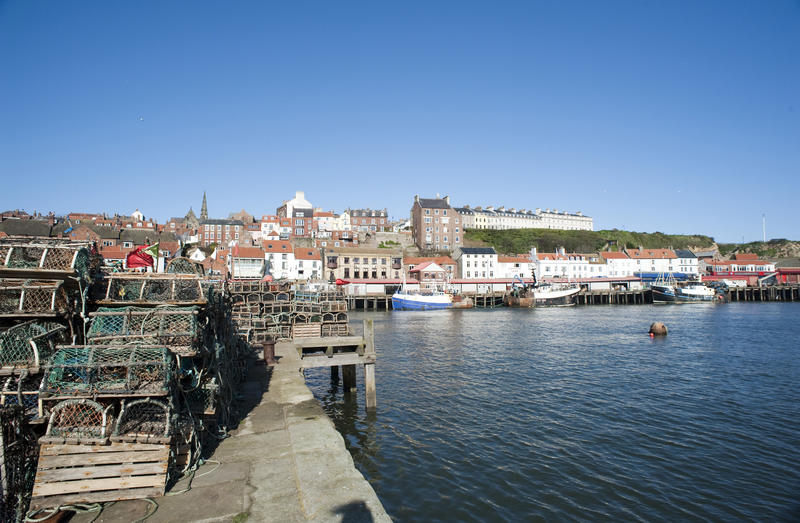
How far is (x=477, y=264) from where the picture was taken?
85.9m

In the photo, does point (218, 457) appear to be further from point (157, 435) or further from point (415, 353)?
point (415, 353)

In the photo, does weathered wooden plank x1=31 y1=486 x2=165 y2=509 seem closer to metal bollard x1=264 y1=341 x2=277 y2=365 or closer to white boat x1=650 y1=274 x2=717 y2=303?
metal bollard x1=264 y1=341 x2=277 y2=365

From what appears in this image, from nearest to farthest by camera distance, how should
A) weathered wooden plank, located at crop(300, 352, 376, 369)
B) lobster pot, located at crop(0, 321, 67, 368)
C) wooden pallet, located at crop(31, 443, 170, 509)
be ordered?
wooden pallet, located at crop(31, 443, 170, 509), lobster pot, located at crop(0, 321, 67, 368), weathered wooden plank, located at crop(300, 352, 376, 369)

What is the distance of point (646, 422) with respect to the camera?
13.7 metres

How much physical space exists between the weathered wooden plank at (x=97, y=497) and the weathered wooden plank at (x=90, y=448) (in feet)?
1.72

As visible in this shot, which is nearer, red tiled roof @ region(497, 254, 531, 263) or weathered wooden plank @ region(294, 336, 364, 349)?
weathered wooden plank @ region(294, 336, 364, 349)

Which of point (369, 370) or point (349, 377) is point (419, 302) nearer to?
point (349, 377)

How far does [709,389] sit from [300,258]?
2658 inches

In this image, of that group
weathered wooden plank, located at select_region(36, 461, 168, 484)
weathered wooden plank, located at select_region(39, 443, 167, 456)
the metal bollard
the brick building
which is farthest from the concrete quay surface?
the brick building

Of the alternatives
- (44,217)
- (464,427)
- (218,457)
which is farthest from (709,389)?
(44,217)

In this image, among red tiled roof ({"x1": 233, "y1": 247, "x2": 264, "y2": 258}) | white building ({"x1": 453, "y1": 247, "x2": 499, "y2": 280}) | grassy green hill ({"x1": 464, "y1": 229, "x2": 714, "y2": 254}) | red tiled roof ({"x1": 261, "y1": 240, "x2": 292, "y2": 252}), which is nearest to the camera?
red tiled roof ({"x1": 233, "y1": 247, "x2": 264, "y2": 258})

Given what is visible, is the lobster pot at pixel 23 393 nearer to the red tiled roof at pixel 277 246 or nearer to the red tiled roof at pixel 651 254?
the red tiled roof at pixel 277 246

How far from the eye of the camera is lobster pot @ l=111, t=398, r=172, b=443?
636 cm

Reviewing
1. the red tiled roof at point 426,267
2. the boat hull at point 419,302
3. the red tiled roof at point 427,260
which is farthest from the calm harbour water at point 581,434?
the red tiled roof at point 427,260
